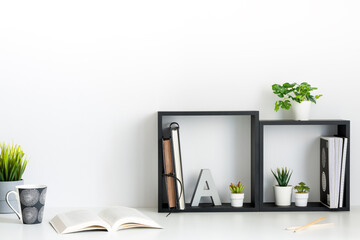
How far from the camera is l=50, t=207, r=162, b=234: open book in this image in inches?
66.3

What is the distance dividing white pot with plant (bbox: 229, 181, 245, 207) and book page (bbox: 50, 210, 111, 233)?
510 millimetres

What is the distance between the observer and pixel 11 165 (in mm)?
1978

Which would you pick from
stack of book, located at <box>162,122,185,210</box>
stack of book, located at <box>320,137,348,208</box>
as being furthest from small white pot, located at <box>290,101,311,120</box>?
stack of book, located at <box>162,122,185,210</box>

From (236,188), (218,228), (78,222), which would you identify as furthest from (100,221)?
(236,188)

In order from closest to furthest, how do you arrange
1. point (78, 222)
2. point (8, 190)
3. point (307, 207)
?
point (78, 222) < point (8, 190) < point (307, 207)

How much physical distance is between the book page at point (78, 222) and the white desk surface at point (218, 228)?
17 millimetres

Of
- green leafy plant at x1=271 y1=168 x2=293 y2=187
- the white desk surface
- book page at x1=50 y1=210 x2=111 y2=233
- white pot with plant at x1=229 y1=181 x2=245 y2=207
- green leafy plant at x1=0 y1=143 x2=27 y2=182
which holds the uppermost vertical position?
green leafy plant at x1=0 y1=143 x2=27 y2=182

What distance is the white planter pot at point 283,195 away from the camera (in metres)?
2.07

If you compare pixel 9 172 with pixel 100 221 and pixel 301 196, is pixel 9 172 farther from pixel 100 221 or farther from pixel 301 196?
pixel 301 196

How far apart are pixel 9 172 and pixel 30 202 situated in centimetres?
23

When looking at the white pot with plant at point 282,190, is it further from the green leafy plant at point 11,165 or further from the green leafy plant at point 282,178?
the green leafy plant at point 11,165

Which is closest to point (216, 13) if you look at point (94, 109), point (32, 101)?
point (94, 109)

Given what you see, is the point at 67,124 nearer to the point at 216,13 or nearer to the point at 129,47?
the point at 129,47

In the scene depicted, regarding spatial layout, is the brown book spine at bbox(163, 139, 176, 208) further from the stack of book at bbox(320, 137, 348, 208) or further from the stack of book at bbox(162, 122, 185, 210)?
the stack of book at bbox(320, 137, 348, 208)
